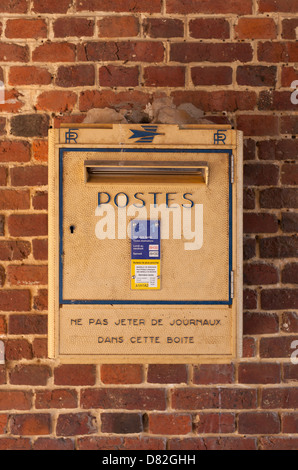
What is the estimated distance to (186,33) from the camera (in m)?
1.50

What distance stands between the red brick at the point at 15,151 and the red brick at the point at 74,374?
83 centimetres

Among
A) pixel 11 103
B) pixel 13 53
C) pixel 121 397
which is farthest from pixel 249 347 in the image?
pixel 13 53

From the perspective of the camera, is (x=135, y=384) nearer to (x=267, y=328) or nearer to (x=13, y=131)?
(x=267, y=328)

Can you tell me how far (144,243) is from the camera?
1.26 meters

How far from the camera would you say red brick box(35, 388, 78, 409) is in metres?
1.54

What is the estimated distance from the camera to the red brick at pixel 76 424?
5.07 feet

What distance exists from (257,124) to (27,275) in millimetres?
1068

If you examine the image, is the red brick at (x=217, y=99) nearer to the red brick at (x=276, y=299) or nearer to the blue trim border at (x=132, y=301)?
the blue trim border at (x=132, y=301)

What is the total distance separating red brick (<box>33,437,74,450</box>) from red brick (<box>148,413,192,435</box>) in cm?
33

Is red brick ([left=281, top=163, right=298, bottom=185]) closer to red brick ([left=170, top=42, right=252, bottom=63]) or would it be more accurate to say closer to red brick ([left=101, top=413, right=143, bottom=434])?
red brick ([left=170, top=42, right=252, bottom=63])

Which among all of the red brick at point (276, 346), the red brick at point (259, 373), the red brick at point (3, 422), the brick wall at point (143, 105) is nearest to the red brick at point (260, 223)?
the brick wall at point (143, 105)
